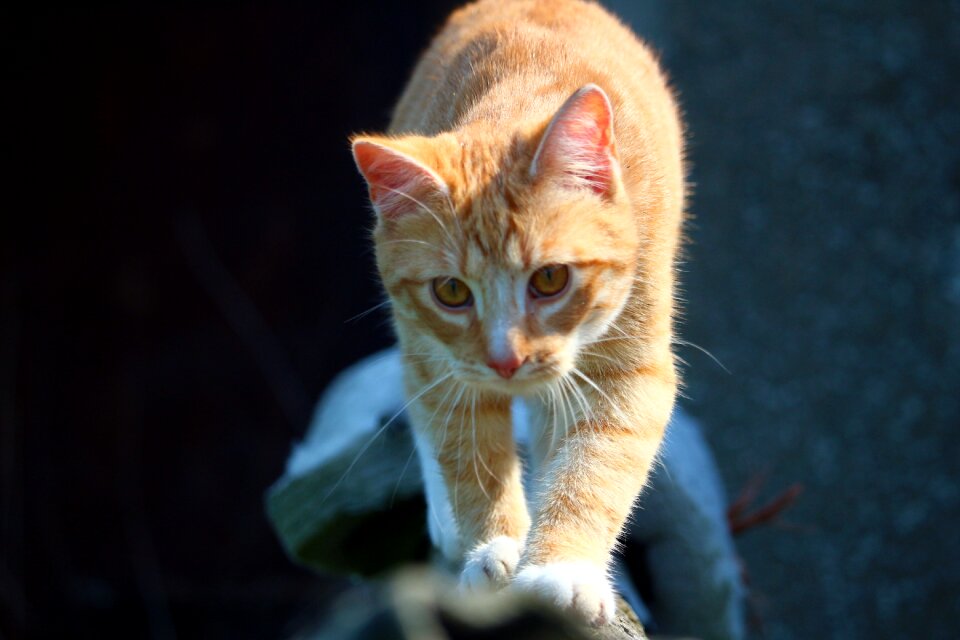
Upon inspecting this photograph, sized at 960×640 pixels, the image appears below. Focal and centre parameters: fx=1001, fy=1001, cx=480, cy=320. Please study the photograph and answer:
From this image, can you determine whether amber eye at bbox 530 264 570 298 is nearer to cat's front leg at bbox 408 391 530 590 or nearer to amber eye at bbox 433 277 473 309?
amber eye at bbox 433 277 473 309

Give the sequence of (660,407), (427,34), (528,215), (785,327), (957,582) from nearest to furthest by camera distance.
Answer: (528,215)
(660,407)
(957,582)
(785,327)
(427,34)

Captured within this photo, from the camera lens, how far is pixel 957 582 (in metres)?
3.39

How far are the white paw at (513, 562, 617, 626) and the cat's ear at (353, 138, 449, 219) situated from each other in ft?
2.17

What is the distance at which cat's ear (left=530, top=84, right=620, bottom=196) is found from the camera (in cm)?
165

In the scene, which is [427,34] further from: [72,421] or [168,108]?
[72,421]

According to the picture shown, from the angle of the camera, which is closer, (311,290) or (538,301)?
(538,301)

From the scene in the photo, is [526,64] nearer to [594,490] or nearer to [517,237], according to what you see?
[517,237]

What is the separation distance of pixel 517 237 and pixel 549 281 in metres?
0.09

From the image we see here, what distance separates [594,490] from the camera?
5.64 feet

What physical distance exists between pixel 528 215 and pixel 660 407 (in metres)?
0.44

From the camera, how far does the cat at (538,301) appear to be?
5.54 feet

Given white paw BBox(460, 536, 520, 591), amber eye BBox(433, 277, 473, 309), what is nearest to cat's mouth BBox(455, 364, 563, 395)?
amber eye BBox(433, 277, 473, 309)

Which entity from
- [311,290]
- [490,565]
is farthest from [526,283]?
[311,290]

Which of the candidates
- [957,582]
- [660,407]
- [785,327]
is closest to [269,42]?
[785,327]
